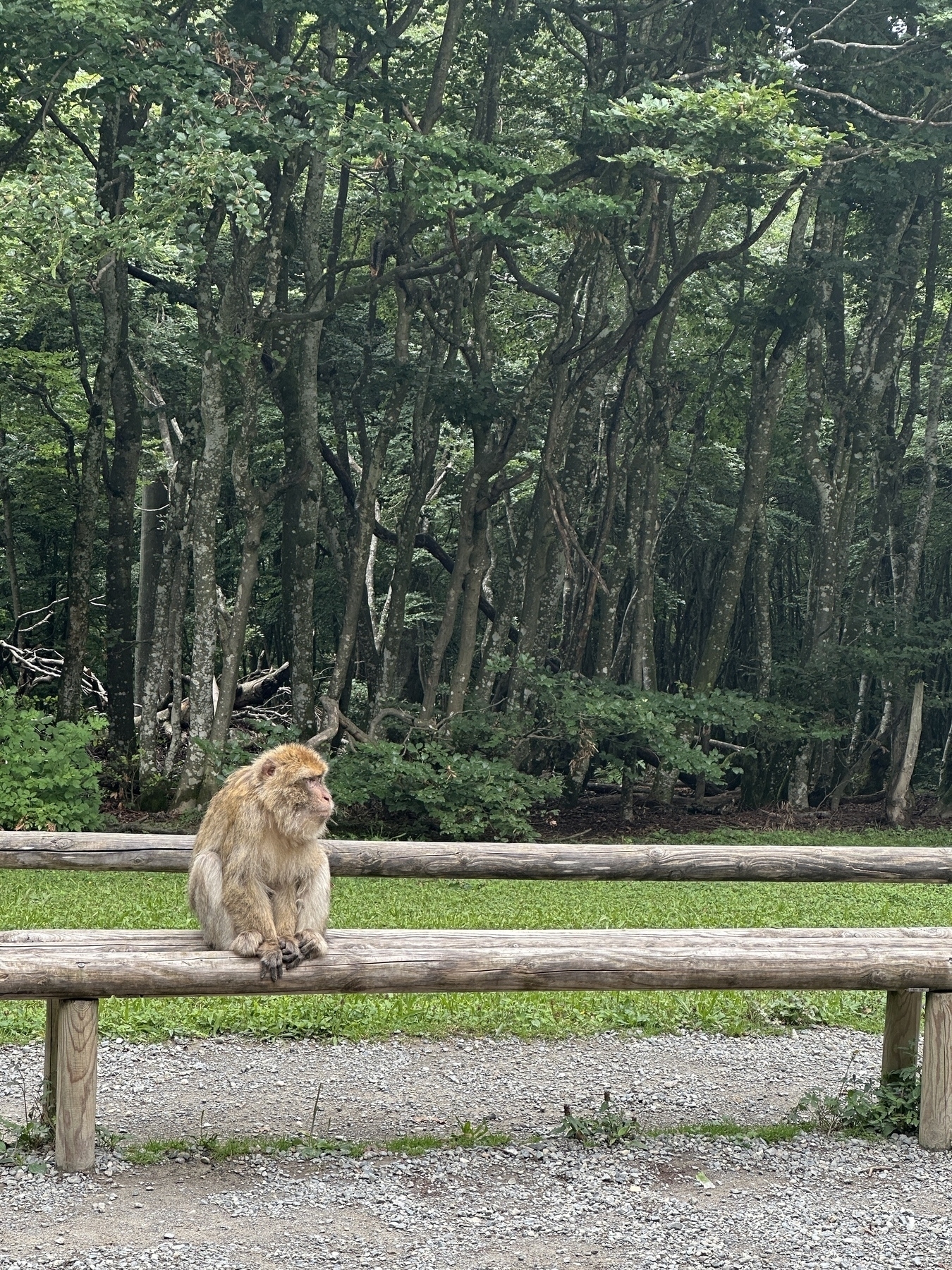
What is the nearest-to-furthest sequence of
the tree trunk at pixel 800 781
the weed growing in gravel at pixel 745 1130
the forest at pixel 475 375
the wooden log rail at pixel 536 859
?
the weed growing in gravel at pixel 745 1130 → the wooden log rail at pixel 536 859 → the forest at pixel 475 375 → the tree trunk at pixel 800 781

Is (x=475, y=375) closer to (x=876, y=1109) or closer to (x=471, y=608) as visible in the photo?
(x=471, y=608)

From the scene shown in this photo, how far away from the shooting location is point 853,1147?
539cm

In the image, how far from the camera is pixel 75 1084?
15.7 feet

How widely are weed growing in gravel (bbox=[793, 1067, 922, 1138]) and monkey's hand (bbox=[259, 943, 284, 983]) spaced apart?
2290mm

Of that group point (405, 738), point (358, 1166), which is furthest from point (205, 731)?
point (358, 1166)

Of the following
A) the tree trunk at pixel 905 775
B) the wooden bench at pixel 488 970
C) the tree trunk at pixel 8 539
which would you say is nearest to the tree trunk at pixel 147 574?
the tree trunk at pixel 8 539

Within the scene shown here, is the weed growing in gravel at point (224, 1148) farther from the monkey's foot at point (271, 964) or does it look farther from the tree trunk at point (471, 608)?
the tree trunk at point (471, 608)

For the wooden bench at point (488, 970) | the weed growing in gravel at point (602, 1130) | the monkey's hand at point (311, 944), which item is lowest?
the weed growing in gravel at point (602, 1130)

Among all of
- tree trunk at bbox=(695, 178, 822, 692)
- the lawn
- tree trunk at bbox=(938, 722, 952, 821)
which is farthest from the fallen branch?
tree trunk at bbox=(938, 722, 952, 821)

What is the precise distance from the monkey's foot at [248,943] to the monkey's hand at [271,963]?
0.12 ft

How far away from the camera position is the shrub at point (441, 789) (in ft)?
47.5

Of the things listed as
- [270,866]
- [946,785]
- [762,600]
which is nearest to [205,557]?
[762,600]

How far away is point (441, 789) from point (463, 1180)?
9702mm

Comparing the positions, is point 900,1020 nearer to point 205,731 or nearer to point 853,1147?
point 853,1147
